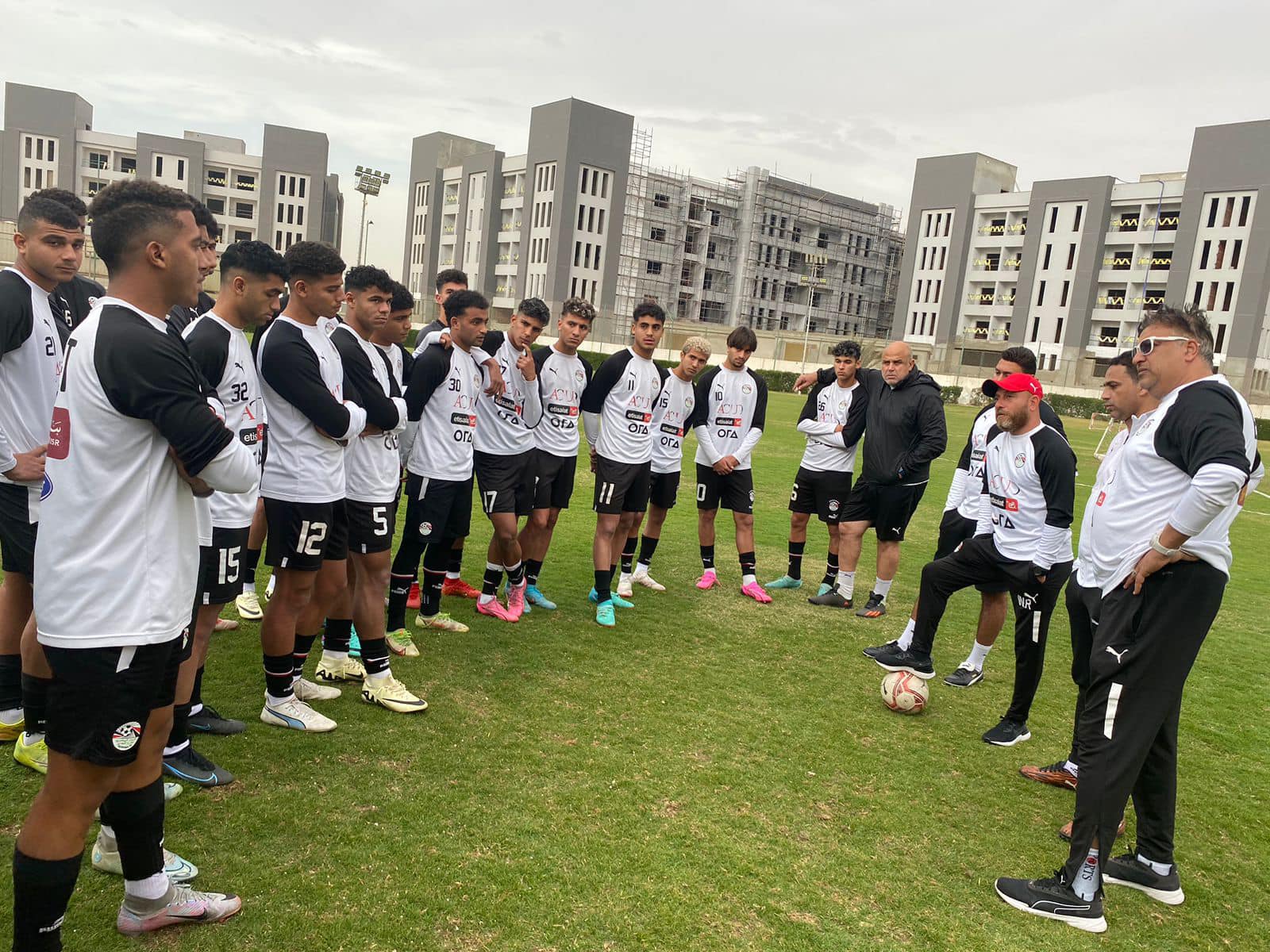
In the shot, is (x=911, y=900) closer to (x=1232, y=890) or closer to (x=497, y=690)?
(x=1232, y=890)

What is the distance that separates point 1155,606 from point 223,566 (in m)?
Result: 4.10

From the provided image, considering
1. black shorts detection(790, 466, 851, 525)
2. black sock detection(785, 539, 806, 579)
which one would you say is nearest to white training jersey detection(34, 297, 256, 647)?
black shorts detection(790, 466, 851, 525)

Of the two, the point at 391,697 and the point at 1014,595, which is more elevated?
the point at 1014,595

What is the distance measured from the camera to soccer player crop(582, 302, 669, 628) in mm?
7141

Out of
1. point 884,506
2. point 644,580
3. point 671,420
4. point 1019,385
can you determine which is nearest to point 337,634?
point 644,580

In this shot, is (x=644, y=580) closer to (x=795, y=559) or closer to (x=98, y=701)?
(x=795, y=559)

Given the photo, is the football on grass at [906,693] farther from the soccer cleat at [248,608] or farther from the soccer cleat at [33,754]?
the soccer cleat at [33,754]

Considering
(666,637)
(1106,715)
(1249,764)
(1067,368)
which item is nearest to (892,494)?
(666,637)

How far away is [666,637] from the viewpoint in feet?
21.8

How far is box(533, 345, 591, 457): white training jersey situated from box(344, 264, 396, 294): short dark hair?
7.05ft

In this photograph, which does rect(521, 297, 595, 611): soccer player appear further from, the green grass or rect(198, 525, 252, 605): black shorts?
rect(198, 525, 252, 605): black shorts

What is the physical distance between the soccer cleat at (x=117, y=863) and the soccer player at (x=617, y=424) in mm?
4271

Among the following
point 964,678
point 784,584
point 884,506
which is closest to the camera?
point 964,678

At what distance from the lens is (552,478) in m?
6.94
